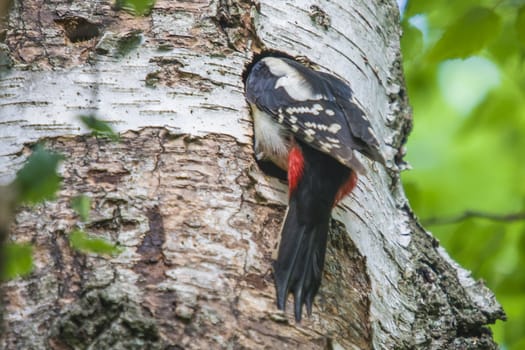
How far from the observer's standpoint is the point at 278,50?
3416 millimetres

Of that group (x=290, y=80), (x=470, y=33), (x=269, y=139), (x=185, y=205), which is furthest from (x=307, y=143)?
(x=470, y=33)

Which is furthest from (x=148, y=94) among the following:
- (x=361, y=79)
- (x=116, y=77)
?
(x=361, y=79)

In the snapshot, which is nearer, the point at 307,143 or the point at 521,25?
the point at 307,143

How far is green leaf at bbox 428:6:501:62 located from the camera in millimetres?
3928

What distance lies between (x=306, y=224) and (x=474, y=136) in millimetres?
4011

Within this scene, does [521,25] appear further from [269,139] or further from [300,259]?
[300,259]

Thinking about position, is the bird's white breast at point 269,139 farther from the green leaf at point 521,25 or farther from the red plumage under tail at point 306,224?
the green leaf at point 521,25

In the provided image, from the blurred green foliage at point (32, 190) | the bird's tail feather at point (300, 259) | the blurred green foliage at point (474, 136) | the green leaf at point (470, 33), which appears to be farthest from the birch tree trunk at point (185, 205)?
the blurred green foliage at point (474, 136)

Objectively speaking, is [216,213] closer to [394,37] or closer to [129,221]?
[129,221]

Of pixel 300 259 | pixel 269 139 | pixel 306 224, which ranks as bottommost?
pixel 300 259

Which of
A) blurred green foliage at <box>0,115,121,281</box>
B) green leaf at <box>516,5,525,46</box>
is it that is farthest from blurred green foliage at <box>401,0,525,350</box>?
blurred green foliage at <box>0,115,121,281</box>

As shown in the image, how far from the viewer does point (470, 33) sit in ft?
12.9

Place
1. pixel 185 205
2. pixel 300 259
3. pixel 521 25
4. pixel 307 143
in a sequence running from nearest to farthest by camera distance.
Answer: pixel 185 205, pixel 300 259, pixel 307 143, pixel 521 25

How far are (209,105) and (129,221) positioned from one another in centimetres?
56
